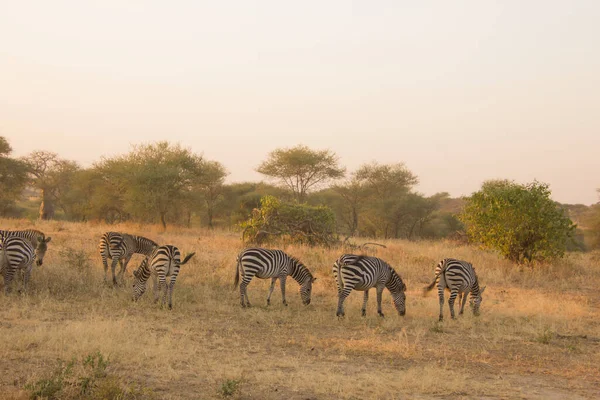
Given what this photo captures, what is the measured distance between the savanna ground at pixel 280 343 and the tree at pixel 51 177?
30670 millimetres

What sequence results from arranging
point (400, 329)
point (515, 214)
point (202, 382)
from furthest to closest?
point (515, 214), point (400, 329), point (202, 382)

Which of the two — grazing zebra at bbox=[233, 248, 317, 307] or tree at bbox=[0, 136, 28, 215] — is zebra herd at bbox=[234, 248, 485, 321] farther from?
tree at bbox=[0, 136, 28, 215]

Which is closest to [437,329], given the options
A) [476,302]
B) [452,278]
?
[452,278]

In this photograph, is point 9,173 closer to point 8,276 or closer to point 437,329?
point 8,276

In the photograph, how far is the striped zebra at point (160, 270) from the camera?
39.8ft

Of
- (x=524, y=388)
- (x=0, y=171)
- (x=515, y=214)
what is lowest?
(x=524, y=388)

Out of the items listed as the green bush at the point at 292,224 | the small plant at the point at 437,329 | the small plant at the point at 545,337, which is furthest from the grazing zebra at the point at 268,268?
the green bush at the point at 292,224

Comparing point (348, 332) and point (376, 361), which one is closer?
point (376, 361)

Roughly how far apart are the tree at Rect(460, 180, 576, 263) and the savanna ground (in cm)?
336

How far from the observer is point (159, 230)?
101 ft

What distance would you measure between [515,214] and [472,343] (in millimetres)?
11645

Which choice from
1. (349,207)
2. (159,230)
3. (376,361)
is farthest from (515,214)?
(349,207)

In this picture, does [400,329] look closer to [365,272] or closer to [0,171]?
[365,272]

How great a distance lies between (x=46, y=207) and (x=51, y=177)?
10.7ft
